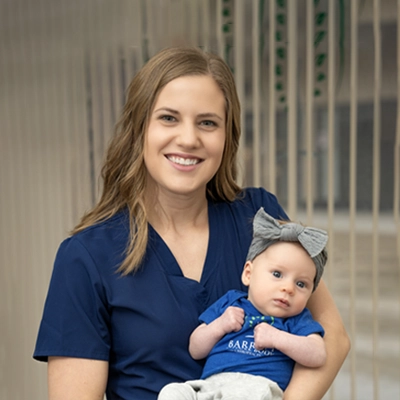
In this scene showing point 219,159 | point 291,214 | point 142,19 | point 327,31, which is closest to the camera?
point 219,159

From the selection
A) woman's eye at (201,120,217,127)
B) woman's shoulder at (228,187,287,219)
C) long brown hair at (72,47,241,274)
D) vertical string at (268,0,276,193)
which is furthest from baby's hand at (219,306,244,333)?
vertical string at (268,0,276,193)

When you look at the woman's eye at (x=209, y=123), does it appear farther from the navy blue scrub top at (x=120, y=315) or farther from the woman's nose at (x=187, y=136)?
the navy blue scrub top at (x=120, y=315)

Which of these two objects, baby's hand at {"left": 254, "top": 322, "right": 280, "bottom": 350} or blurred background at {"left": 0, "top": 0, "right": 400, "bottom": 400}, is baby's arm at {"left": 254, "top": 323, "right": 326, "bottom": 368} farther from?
blurred background at {"left": 0, "top": 0, "right": 400, "bottom": 400}

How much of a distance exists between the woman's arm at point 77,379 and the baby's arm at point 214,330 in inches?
8.7

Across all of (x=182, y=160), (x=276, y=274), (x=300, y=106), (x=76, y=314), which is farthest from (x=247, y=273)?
(x=300, y=106)

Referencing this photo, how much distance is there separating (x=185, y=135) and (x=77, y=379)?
2.05 ft

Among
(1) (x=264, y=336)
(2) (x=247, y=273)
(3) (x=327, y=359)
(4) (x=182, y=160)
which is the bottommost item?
(3) (x=327, y=359)

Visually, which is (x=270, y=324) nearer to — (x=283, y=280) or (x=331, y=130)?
(x=283, y=280)

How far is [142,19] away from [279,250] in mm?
1972

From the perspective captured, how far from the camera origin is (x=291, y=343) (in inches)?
54.1

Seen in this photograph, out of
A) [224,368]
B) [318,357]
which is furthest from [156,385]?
[318,357]

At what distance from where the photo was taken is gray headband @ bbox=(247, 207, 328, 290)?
55.8 inches

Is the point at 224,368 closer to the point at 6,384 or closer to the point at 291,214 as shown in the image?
the point at 291,214

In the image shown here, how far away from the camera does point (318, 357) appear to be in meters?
1.41
